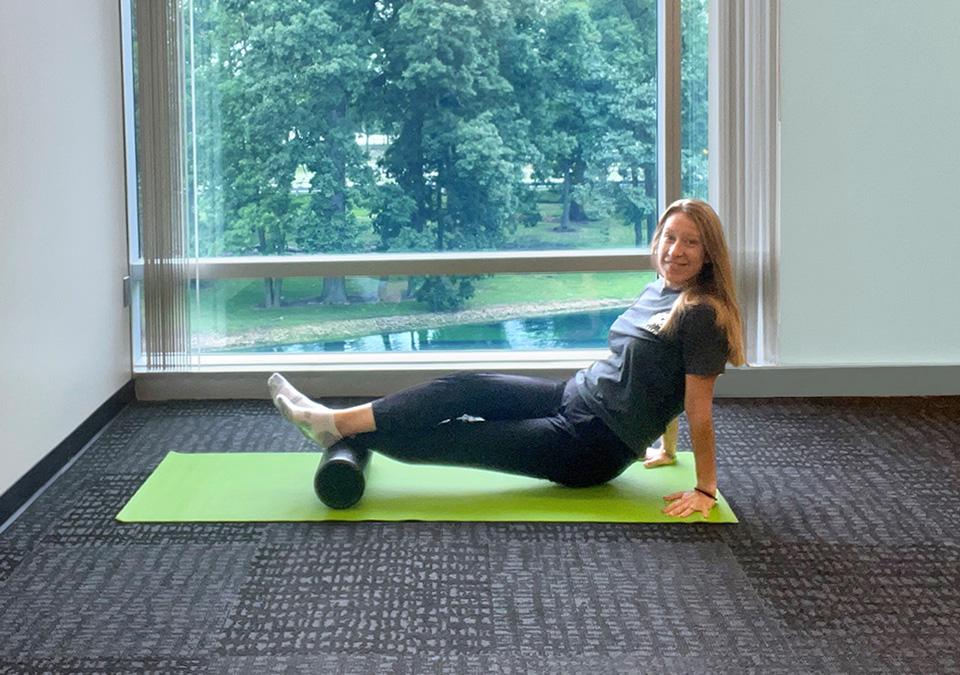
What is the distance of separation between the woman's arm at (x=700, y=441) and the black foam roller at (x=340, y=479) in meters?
0.77

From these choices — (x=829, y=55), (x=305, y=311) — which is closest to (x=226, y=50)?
(x=305, y=311)

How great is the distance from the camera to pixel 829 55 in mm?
4598

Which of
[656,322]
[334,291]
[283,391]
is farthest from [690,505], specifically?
[334,291]

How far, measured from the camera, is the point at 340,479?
330cm

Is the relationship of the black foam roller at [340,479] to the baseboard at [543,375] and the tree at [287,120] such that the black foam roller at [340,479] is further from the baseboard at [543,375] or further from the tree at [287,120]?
the tree at [287,120]

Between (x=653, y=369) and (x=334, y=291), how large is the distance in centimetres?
186

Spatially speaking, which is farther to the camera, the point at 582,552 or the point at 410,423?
the point at 410,423

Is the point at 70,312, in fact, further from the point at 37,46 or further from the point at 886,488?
the point at 886,488

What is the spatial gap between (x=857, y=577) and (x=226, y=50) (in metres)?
2.96

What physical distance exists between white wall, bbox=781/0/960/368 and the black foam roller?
79.3 inches

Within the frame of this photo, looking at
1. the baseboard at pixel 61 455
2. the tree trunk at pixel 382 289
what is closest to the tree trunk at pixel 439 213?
the tree trunk at pixel 382 289

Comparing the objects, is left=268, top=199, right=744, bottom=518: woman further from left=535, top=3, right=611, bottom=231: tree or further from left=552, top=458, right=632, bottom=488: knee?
left=535, top=3, right=611, bottom=231: tree

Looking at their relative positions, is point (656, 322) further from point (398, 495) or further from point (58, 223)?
point (58, 223)

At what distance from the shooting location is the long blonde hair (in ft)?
10.5
